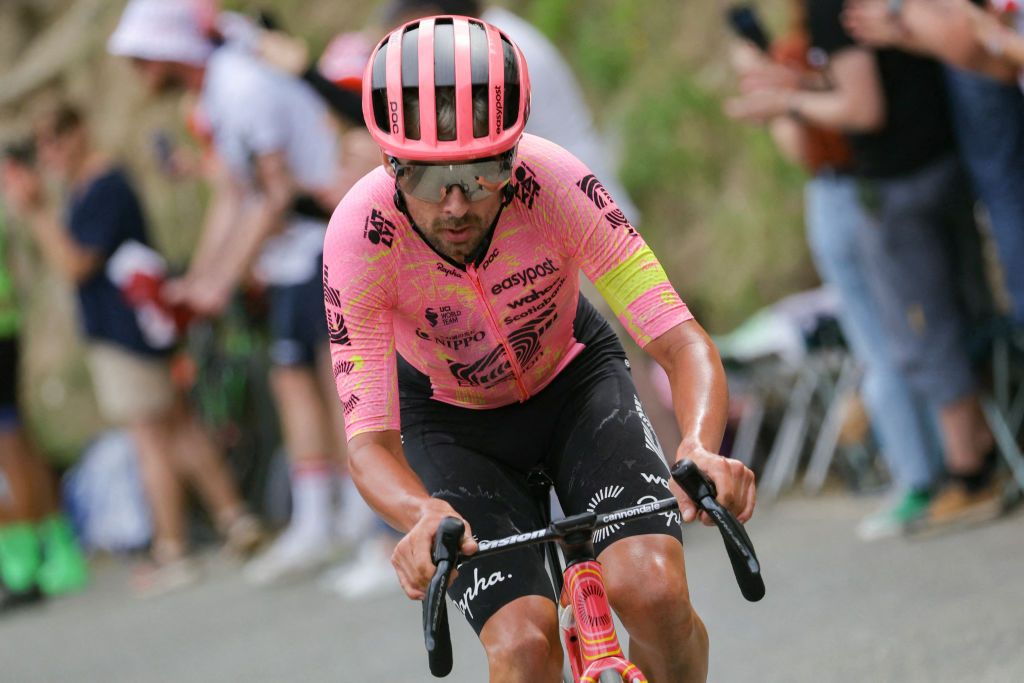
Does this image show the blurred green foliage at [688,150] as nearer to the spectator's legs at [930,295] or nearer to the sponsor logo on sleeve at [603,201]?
the spectator's legs at [930,295]

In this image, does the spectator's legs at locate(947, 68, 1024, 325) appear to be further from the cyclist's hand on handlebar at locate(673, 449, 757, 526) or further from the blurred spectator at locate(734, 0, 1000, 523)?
the cyclist's hand on handlebar at locate(673, 449, 757, 526)

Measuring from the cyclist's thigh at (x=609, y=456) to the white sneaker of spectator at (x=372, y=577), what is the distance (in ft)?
12.7

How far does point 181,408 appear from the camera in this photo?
31.8ft

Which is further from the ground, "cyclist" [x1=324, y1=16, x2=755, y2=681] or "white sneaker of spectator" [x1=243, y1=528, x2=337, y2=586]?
"cyclist" [x1=324, y1=16, x2=755, y2=681]

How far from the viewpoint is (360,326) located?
372 cm

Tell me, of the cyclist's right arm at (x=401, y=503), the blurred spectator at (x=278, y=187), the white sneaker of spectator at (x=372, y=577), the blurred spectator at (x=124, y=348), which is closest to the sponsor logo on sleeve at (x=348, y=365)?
the cyclist's right arm at (x=401, y=503)

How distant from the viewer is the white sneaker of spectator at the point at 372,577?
7953 millimetres

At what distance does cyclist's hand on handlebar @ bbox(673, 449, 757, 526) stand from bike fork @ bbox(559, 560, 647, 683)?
0.33m

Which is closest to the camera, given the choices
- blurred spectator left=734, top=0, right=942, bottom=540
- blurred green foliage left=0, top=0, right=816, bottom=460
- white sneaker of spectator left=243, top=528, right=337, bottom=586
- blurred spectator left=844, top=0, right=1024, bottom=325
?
blurred spectator left=844, top=0, right=1024, bottom=325

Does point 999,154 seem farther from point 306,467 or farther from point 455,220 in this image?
point 306,467

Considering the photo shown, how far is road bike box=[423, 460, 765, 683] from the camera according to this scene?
3.00m

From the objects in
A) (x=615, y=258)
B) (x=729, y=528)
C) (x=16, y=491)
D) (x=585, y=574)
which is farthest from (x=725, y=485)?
(x=16, y=491)

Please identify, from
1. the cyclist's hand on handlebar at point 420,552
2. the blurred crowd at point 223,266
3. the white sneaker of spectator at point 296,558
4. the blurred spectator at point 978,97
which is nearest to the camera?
the cyclist's hand on handlebar at point 420,552

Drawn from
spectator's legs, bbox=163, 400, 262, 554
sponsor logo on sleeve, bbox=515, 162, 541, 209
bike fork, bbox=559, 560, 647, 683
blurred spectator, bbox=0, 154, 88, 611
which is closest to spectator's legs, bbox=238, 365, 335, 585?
spectator's legs, bbox=163, 400, 262, 554
